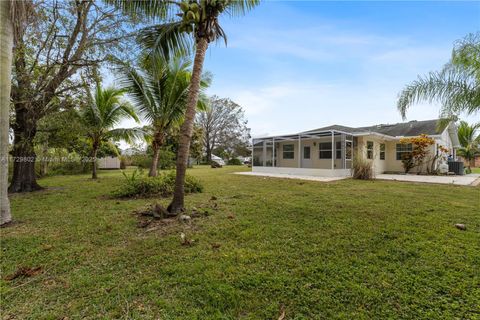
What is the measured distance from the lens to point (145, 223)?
14.4ft

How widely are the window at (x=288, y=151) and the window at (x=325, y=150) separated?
6.96 feet

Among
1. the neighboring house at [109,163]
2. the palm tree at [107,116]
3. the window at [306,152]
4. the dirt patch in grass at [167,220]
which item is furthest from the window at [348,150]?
the neighboring house at [109,163]

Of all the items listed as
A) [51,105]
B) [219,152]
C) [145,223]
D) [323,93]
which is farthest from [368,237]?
[219,152]

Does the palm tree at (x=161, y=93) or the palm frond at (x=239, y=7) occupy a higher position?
the palm frond at (x=239, y=7)

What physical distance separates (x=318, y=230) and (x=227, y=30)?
16.7 feet

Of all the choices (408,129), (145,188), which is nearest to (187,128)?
(145,188)

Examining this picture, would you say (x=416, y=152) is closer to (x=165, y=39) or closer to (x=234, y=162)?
(x=165, y=39)

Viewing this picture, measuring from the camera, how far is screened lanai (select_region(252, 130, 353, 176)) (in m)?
13.8

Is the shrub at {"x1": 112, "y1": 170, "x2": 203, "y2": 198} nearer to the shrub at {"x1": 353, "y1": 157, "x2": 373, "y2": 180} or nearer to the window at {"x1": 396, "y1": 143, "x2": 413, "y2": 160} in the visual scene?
the shrub at {"x1": 353, "y1": 157, "x2": 373, "y2": 180}

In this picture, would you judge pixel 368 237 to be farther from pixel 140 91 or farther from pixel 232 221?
pixel 140 91

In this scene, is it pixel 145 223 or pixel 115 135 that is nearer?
pixel 145 223

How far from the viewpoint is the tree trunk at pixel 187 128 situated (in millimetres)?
4633

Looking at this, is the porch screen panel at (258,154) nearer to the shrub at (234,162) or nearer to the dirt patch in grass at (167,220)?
the dirt patch in grass at (167,220)

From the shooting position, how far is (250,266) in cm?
278
